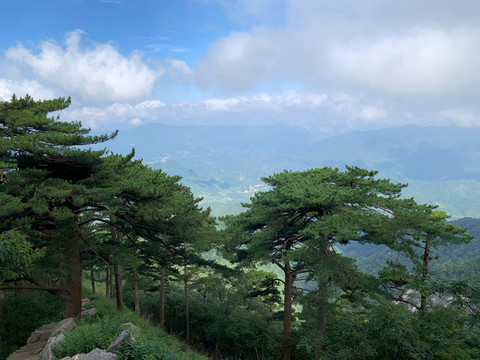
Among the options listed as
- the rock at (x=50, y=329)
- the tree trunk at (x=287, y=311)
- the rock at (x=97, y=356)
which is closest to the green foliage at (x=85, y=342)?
the rock at (x=97, y=356)

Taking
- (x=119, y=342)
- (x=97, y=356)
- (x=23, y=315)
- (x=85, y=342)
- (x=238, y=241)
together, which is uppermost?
(x=238, y=241)

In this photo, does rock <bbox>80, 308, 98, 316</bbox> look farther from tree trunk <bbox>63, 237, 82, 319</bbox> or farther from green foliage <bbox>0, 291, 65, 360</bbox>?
green foliage <bbox>0, 291, 65, 360</bbox>

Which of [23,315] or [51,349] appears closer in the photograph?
[51,349]

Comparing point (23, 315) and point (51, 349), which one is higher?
point (51, 349)

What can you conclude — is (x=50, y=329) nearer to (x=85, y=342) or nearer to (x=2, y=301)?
(x=2, y=301)

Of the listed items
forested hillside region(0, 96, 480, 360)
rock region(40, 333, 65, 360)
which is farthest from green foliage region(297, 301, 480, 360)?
rock region(40, 333, 65, 360)

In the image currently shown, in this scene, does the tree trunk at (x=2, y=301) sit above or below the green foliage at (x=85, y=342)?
below

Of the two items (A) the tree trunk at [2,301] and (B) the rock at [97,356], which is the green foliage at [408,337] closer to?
(B) the rock at [97,356]

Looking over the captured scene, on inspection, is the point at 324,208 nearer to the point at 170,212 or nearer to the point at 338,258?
the point at 338,258

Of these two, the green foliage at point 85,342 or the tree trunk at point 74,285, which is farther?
the tree trunk at point 74,285

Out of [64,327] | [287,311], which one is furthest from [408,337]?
[64,327]

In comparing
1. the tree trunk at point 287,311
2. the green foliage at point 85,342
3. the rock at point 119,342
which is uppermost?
the rock at point 119,342

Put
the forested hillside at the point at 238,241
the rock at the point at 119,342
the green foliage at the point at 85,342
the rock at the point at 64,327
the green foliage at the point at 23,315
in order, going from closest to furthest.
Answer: the rock at the point at 119,342 → the green foliage at the point at 85,342 → the forested hillside at the point at 238,241 → the rock at the point at 64,327 → the green foliage at the point at 23,315

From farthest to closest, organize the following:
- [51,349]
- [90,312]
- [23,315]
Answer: [23,315], [90,312], [51,349]
